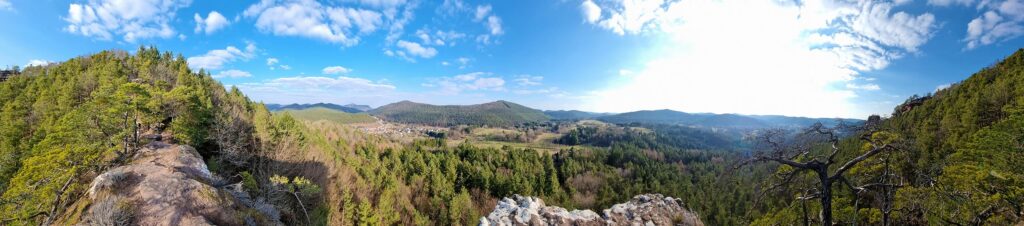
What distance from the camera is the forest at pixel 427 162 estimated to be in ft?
37.3

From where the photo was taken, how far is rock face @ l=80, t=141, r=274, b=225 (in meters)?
10.6

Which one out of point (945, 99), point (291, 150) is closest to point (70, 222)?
point (291, 150)

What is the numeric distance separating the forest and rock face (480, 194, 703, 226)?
6874mm

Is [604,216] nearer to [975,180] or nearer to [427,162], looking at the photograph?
[975,180]

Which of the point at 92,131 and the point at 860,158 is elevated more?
the point at 860,158

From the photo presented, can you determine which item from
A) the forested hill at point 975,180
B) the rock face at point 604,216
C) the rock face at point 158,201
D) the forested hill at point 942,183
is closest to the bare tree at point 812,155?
the forested hill at point 942,183

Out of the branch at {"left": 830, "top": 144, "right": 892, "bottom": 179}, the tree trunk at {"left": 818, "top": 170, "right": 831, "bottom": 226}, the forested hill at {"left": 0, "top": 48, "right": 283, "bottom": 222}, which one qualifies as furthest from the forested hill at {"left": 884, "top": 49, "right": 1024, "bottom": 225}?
the forested hill at {"left": 0, "top": 48, "right": 283, "bottom": 222}

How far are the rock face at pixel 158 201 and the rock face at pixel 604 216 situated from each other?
47.2 ft

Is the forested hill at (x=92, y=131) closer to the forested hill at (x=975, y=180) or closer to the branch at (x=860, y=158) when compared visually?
the branch at (x=860, y=158)

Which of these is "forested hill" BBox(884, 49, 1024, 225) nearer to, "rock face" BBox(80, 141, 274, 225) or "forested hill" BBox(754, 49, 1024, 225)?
"forested hill" BBox(754, 49, 1024, 225)

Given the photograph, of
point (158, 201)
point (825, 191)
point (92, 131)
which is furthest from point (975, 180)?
point (92, 131)

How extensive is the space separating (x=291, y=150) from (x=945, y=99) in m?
79.7

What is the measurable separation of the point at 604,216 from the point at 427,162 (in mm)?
40198

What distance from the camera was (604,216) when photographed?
2675 cm
